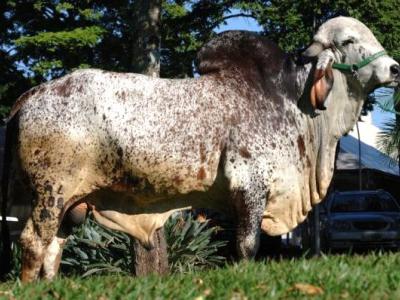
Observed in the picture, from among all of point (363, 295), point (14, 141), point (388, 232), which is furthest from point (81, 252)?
point (388, 232)

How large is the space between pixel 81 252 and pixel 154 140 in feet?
20.7

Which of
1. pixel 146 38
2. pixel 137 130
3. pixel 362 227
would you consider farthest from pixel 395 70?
pixel 362 227

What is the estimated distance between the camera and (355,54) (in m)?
6.11

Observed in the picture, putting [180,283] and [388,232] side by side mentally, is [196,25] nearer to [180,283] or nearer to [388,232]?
[388,232]

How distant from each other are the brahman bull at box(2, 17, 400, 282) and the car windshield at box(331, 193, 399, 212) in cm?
1506

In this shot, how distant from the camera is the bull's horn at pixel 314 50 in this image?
6102 mm

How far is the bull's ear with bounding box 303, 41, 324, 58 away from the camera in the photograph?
6.10m

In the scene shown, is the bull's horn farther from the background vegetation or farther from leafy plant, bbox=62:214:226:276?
the background vegetation

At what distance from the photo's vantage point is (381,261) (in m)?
5.41

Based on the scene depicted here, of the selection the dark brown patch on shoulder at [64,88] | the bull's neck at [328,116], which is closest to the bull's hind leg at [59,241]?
the dark brown patch on shoulder at [64,88]

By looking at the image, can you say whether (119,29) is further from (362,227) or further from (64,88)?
(64,88)

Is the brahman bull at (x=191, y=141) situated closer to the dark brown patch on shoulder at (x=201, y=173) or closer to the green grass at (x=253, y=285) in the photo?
the dark brown patch on shoulder at (x=201, y=173)

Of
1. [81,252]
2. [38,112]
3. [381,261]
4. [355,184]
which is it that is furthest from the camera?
[355,184]

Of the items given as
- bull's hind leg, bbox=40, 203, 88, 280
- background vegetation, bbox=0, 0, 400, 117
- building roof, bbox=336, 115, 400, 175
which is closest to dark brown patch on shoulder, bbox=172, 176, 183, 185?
bull's hind leg, bbox=40, 203, 88, 280
